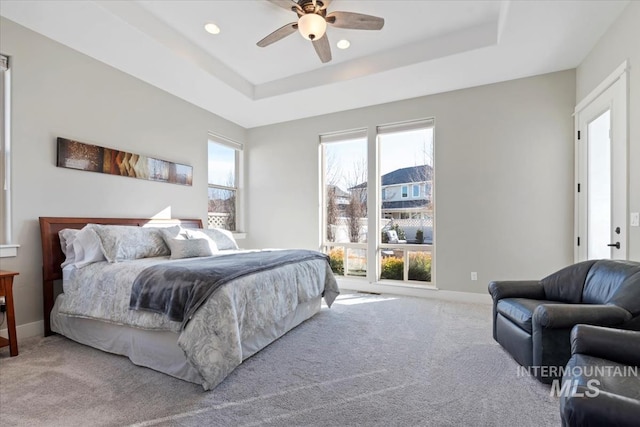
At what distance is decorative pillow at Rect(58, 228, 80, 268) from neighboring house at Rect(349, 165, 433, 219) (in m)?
3.89

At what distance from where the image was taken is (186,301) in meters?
1.91

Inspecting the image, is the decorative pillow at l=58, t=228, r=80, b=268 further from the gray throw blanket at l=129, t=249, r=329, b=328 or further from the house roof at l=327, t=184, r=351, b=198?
the house roof at l=327, t=184, r=351, b=198

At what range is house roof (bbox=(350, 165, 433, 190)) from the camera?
4.34m

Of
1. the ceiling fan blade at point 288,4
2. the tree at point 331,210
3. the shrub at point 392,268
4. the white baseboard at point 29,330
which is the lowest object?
the white baseboard at point 29,330

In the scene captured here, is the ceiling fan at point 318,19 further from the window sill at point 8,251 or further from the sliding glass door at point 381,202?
the window sill at point 8,251

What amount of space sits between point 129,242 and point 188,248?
545 mm

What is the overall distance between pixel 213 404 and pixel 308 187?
374 cm

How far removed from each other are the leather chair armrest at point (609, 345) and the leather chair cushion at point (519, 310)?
0.63 metres

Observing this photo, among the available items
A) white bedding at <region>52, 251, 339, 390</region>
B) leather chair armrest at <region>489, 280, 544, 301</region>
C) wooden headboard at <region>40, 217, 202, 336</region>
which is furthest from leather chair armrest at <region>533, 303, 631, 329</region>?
wooden headboard at <region>40, 217, 202, 336</region>

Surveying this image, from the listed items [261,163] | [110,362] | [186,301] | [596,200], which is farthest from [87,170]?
[596,200]

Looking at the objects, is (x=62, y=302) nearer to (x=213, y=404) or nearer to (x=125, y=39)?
(x=213, y=404)

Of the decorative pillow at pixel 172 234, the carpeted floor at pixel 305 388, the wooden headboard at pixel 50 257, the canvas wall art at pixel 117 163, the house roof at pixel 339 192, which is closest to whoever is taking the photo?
the carpeted floor at pixel 305 388

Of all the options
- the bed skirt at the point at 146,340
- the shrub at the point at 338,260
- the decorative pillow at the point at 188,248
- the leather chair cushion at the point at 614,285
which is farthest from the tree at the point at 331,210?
the leather chair cushion at the point at 614,285

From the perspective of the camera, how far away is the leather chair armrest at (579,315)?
167 cm
